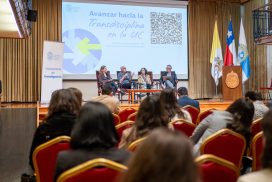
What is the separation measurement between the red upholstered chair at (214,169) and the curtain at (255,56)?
11.6m

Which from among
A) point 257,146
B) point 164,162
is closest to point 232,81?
point 257,146

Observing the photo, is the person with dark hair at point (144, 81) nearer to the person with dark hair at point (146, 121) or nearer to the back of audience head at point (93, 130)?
the person with dark hair at point (146, 121)

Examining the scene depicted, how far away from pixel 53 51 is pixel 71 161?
7.94 metres

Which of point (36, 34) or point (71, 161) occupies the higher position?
point (36, 34)

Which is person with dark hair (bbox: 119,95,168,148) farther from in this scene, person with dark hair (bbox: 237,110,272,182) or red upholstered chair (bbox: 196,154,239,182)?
person with dark hair (bbox: 237,110,272,182)

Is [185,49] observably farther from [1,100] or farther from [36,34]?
[1,100]

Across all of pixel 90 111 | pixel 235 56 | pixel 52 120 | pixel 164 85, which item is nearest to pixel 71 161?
pixel 90 111

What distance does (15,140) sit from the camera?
5.55m

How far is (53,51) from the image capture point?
9.31 metres

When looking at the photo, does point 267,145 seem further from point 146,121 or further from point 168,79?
point 168,79

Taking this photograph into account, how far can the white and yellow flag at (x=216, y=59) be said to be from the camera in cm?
1221

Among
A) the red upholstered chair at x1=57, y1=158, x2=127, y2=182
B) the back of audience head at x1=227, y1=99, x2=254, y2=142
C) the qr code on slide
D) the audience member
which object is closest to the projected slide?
the qr code on slide

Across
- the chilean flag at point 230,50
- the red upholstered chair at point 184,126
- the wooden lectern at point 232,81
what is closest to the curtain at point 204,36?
the chilean flag at point 230,50

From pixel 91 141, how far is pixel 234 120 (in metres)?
1.48
